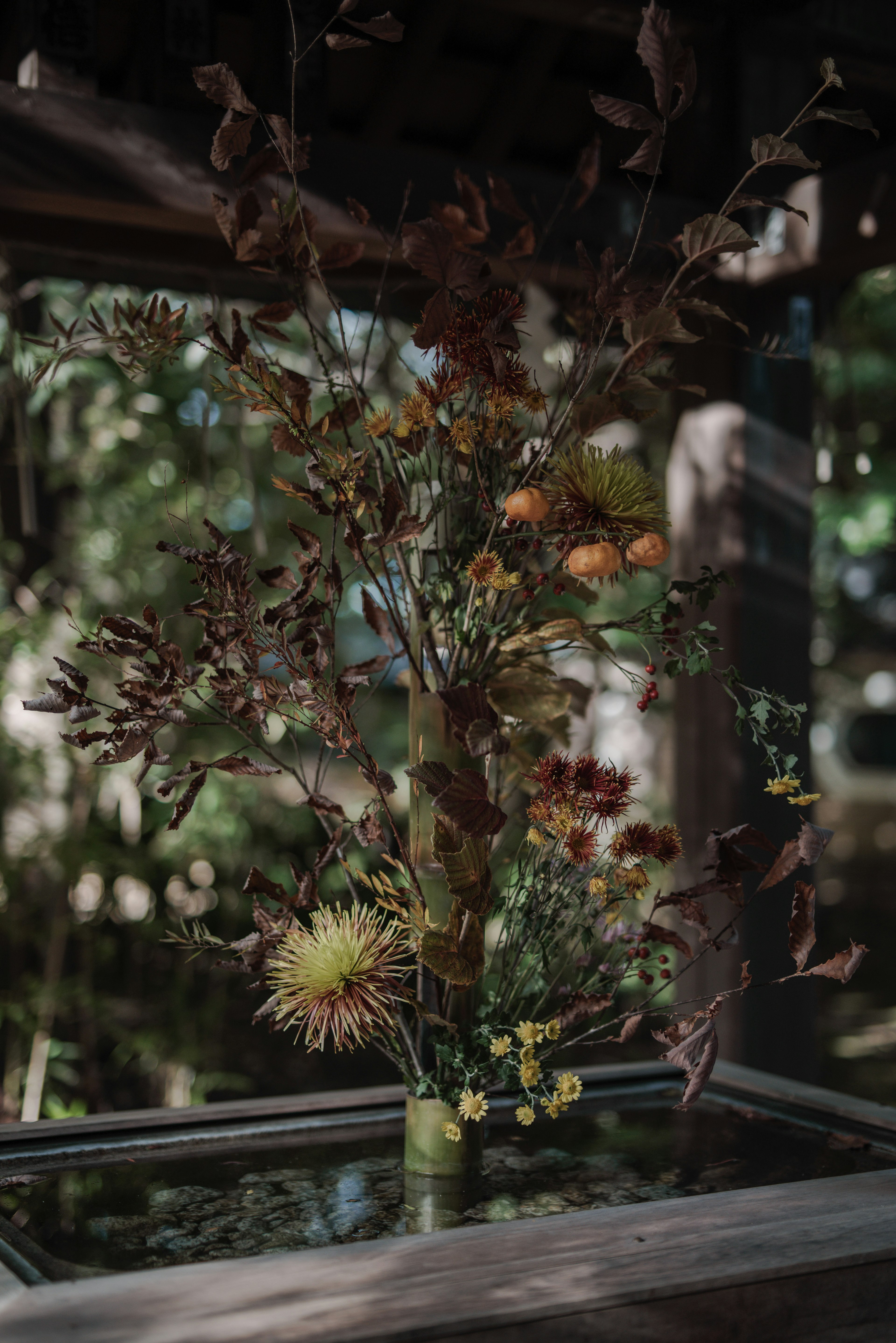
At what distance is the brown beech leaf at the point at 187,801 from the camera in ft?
3.89

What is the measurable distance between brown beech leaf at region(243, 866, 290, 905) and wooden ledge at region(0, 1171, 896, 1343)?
394 millimetres

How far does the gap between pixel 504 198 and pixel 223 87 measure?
35cm

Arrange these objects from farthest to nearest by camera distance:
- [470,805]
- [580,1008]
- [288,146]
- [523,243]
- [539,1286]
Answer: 1. [523,243]
2. [580,1008]
3. [288,146]
4. [470,805]
5. [539,1286]

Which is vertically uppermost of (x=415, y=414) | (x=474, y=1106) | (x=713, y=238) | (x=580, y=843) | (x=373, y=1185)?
(x=713, y=238)

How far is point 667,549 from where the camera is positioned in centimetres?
121

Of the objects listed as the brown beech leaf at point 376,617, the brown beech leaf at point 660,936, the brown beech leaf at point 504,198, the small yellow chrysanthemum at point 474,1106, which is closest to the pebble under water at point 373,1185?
the small yellow chrysanthemum at point 474,1106

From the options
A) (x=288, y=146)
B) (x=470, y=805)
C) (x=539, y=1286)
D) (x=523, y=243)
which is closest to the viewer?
(x=539, y=1286)

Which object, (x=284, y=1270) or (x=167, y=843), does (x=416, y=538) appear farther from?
(x=167, y=843)

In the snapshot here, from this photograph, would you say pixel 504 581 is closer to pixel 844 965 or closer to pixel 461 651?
pixel 461 651

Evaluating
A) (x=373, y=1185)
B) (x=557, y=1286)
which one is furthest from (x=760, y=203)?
(x=373, y=1185)

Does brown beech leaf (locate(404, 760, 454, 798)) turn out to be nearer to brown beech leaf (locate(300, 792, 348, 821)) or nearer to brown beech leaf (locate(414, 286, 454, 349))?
A: brown beech leaf (locate(300, 792, 348, 821))

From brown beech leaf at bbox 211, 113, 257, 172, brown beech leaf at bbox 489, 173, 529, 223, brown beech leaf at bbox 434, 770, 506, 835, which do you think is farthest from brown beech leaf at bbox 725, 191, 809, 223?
brown beech leaf at bbox 434, 770, 506, 835

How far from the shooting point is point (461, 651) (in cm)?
133

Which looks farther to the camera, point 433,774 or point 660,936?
point 660,936
